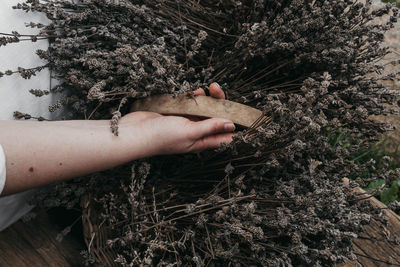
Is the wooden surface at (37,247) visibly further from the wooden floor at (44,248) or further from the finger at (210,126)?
the finger at (210,126)

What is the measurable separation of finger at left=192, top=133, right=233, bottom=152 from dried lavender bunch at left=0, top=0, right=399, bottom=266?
4 centimetres

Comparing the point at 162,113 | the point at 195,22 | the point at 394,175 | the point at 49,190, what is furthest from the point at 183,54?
the point at 394,175

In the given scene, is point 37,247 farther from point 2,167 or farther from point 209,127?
point 209,127

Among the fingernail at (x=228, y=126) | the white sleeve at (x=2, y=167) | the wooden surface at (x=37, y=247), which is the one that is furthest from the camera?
the wooden surface at (x=37, y=247)

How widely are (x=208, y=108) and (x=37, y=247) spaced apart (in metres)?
0.90

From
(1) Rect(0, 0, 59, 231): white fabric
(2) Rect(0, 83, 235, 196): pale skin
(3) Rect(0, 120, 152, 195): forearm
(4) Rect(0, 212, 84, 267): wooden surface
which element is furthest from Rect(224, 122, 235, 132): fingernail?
(4) Rect(0, 212, 84, 267): wooden surface

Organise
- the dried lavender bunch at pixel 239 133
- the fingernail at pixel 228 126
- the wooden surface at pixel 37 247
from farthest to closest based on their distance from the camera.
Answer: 1. the wooden surface at pixel 37 247
2. the fingernail at pixel 228 126
3. the dried lavender bunch at pixel 239 133

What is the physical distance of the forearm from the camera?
3.40 ft

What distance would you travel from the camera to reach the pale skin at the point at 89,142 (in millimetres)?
1046

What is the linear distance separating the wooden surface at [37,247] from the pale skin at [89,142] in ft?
1.59

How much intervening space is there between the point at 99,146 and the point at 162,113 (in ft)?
0.83

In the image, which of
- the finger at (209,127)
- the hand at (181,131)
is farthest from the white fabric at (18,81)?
the finger at (209,127)

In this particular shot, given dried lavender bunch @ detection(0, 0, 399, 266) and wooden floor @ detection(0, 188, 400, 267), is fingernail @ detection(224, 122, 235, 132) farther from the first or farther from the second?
wooden floor @ detection(0, 188, 400, 267)

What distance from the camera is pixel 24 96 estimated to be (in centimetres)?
126
